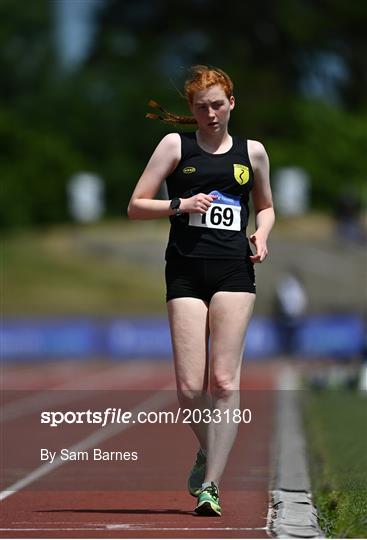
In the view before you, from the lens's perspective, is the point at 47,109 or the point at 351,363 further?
the point at 47,109

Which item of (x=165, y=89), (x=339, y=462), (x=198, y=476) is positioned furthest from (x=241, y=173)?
(x=165, y=89)

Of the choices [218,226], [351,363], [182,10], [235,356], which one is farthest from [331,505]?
[182,10]

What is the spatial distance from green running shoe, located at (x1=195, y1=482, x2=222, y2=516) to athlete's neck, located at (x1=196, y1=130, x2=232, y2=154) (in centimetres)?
169

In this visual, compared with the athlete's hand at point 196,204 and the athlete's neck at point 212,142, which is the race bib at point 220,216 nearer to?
the athlete's hand at point 196,204

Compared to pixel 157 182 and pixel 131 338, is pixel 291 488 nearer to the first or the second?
pixel 157 182

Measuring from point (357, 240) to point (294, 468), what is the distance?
45190 millimetres

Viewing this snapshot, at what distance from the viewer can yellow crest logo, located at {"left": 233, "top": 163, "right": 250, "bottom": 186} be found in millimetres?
7883

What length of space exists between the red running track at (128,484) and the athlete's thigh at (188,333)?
78cm

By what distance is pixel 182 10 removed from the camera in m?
80.1

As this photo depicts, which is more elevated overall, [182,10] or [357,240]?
[182,10]

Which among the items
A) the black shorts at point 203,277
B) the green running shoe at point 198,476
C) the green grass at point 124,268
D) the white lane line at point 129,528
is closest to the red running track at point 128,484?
the white lane line at point 129,528

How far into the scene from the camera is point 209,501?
786cm

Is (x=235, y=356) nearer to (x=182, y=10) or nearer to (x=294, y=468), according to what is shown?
(x=294, y=468)

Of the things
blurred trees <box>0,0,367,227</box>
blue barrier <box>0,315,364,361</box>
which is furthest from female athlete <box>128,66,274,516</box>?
blurred trees <box>0,0,367,227</box>
